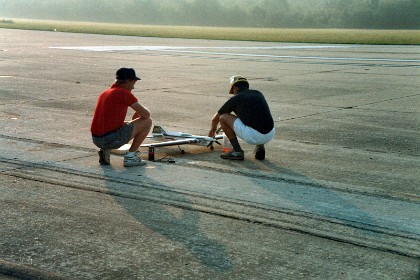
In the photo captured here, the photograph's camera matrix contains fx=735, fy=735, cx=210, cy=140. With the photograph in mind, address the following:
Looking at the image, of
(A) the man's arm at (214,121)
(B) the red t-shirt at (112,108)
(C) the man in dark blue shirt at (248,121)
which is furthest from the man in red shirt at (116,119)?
(C) the man in dark blue shirt at (248,121)

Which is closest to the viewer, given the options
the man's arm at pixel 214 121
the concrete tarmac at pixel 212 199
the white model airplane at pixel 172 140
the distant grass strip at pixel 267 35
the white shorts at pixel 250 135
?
the concrete tarmac at pixel 212 199

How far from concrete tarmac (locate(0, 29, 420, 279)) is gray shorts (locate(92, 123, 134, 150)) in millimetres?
283

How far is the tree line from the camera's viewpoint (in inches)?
4392

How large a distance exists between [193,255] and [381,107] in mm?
10649

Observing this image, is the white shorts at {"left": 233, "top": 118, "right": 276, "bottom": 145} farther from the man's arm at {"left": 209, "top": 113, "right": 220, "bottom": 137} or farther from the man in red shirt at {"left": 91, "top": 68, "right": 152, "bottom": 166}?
the man in red shirt at {"left": 91, "top": 68, "right": 152, "bottom": 166}

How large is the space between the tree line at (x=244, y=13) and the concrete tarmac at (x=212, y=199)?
318 ft

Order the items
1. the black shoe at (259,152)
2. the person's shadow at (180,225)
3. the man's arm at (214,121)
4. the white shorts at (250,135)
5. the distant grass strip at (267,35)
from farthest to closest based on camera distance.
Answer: the distant grass strip at (267,35), the man's arm at (214,121), the black shoe at (259,152), the white shorts at (250,135), the person's shadow at (180,225)

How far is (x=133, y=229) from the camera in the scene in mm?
6621

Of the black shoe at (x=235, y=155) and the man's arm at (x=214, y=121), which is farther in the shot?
the man's arm at (x=214, y=121)

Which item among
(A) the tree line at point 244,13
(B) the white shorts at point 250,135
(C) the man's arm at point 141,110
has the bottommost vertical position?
(A) the tree line at point 244,13

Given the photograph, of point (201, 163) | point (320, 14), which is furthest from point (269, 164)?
point (320, 14)

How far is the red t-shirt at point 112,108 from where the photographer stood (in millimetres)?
9180

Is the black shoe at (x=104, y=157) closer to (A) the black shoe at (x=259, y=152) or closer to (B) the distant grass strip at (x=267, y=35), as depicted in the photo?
(A) the black shoe at (x=259, y=152)

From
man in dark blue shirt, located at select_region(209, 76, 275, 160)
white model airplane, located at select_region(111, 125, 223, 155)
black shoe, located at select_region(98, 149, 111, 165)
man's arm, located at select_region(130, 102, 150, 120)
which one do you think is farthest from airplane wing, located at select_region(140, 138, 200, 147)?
black shoe, located at select_region(98, 149, 111, 165)
